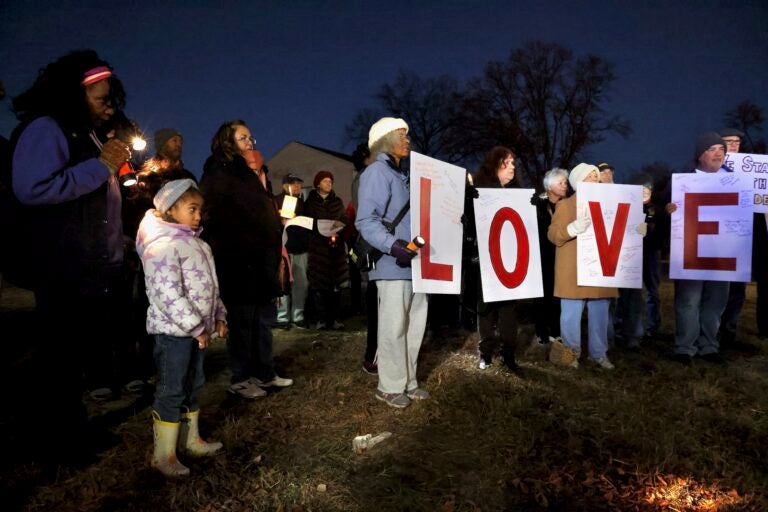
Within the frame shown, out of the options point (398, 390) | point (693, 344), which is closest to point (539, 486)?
point (398, 390)

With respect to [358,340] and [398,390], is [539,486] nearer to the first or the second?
[398,390]

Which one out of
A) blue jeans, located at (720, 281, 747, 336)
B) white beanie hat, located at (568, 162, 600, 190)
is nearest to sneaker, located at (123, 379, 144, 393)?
white beanie hat, located at (568, 162, 600, 190)

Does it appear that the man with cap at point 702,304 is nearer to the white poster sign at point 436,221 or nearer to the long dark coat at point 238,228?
the white poster sign at point 436,221

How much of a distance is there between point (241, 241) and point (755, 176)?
499cm

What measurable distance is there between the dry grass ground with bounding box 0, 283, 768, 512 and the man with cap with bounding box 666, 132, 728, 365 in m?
0.51

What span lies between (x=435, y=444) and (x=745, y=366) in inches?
151

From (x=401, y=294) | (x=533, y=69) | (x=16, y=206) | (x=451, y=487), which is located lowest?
(x=451, y=487)

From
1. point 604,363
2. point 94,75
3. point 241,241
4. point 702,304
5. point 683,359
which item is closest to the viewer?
Answer: point 94,75

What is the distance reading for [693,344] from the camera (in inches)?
217

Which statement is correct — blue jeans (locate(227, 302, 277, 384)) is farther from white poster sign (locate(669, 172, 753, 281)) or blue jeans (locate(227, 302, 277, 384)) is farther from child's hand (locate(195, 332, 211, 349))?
white poster sign (locate(669, 172, 753, 281))

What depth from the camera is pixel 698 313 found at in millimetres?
5359

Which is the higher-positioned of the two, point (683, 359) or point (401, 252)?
point (401, 252)

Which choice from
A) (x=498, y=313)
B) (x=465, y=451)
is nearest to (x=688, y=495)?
(x=465, y=451)

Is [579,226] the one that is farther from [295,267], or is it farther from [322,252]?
[295,267]
